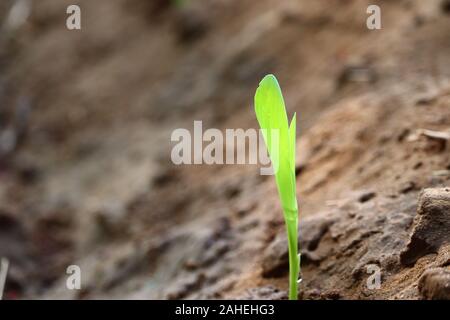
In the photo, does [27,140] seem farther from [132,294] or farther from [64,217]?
[132,294]

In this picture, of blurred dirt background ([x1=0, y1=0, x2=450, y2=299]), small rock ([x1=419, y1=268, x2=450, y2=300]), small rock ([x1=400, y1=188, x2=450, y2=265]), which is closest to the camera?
small rock ([x1=419, y1=268, x2=450, y2=300])

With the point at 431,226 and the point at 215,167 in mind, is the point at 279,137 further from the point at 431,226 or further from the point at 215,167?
the point at 215,167

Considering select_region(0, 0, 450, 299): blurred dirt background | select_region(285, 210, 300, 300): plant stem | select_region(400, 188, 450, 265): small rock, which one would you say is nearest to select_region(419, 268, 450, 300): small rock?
select_region(0, 0, 450, 299): blurred dirt background

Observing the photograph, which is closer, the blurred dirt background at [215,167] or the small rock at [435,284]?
the small rock at [435,284]

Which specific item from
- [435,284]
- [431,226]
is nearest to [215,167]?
[431,226]

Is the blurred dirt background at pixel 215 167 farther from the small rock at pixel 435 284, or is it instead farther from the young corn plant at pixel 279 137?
the young corn plant at pixel 279 137

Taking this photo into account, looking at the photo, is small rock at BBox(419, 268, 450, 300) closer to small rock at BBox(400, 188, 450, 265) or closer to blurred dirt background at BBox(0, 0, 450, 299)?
blurred dirt background at BBox(0, 0, 450, 299)

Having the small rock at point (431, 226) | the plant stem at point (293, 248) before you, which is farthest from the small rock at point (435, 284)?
the plant stem at point (293, 248)
